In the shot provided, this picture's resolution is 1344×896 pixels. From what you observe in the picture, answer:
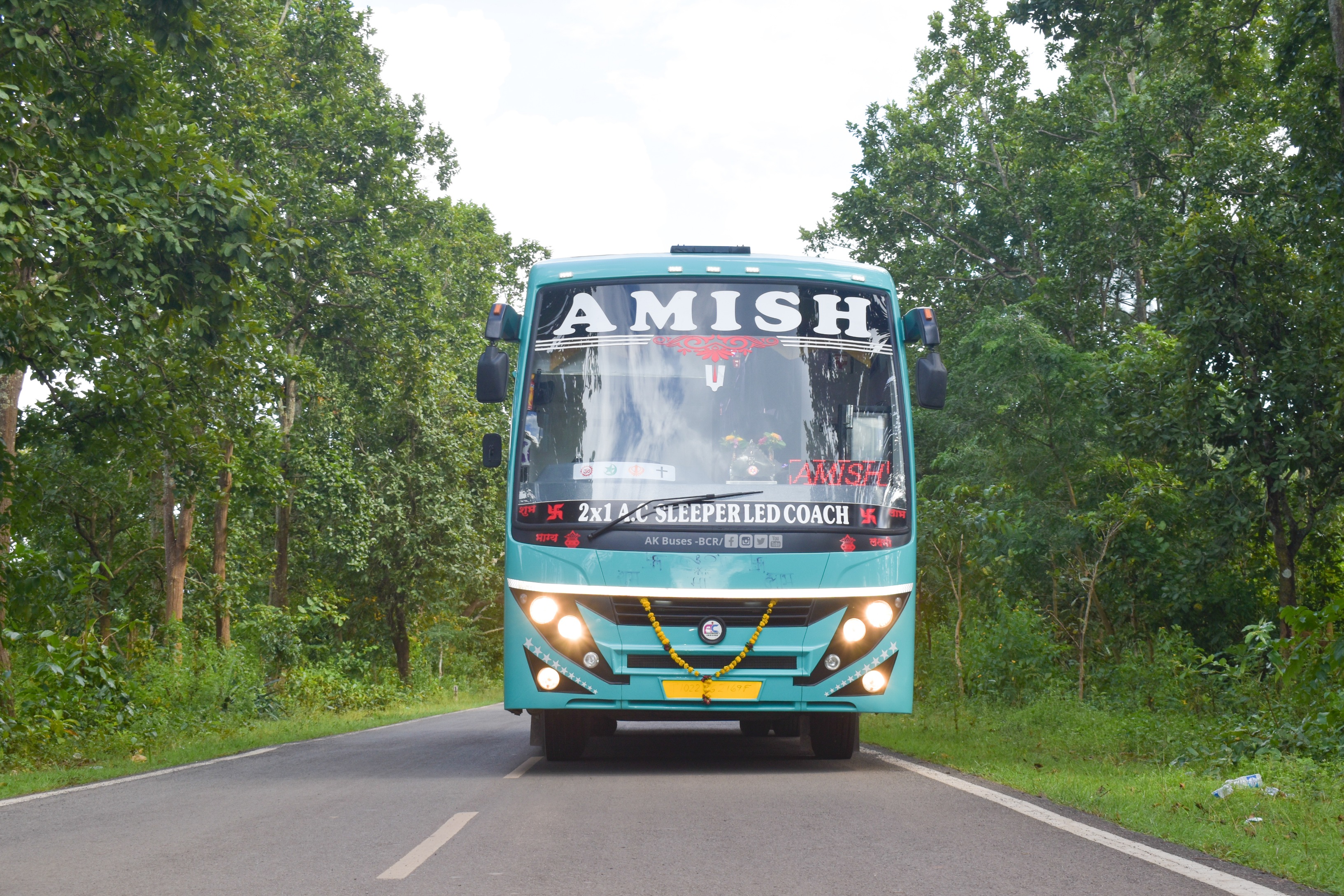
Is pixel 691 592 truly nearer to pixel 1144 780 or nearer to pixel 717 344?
pixel 717 344

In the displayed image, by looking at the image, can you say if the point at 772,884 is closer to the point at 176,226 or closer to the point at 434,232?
Result: the point at 176,226

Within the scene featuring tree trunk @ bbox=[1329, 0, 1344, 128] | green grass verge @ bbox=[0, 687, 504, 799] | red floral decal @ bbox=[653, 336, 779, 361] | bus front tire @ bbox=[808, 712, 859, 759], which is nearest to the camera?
red floral decal @ bbox=[653, 336, 779, 361]

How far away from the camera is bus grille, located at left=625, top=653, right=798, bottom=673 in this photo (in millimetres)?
9195

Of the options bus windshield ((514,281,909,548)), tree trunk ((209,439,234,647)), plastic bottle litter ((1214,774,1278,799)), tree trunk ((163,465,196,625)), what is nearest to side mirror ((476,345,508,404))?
bus windshield ((514,281,909,548))

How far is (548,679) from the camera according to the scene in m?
9.28

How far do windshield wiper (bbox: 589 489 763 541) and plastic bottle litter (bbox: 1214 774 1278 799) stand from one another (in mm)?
3777

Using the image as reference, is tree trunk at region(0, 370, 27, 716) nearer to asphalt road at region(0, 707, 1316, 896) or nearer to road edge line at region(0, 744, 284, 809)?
road edge line at region(0, 744, 284, 809)

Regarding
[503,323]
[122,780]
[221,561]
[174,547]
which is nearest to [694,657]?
[503,323]

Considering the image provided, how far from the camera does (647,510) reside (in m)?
9.29

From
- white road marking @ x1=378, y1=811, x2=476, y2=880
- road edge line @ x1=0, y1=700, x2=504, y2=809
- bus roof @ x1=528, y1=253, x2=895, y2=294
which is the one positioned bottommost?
road edge line @ x1=0, y1=700, x2=504, y2=809

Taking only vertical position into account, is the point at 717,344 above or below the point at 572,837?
above

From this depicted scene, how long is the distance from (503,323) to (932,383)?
3.60 meters

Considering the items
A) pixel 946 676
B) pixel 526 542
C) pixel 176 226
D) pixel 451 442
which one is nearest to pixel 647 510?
pixel 526 542

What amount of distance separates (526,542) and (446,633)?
42.6 meters
